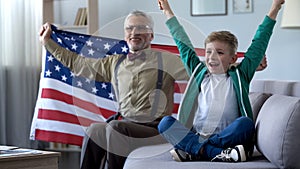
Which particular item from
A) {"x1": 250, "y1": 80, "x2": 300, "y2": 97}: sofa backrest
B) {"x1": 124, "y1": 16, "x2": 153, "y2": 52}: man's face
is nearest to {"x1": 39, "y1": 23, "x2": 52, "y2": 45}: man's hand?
{"x1": 124, "y1": 16, "x2": 153, "y2": 52}: man's face

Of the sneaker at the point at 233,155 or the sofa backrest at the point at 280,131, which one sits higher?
the sofa backrest at the point at 280,131

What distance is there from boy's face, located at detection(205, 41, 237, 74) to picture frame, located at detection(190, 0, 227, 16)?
154 centimetres

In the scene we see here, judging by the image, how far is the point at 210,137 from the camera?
232 centimetres

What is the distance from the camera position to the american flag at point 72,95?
3.09m

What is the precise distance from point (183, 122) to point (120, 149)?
363 mm

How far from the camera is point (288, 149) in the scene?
200 centimetres

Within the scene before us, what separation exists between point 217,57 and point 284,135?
0.55 m

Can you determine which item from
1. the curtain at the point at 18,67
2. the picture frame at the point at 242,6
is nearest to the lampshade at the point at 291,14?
the picture frame at the point at 242,6

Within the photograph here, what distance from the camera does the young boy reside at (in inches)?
87.7

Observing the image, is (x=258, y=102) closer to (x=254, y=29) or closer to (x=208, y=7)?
(x=254, y=29)

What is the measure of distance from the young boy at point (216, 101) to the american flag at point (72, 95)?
0.39 metres

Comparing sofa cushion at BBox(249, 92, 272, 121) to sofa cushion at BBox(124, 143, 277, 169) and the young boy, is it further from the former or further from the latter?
sofa cushion at BBox(124, 143, 277, 169)

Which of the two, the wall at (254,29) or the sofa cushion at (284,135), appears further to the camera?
the wall at (254,29)

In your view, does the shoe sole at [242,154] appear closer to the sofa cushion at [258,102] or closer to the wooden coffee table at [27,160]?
the sofa cushion at [258,102]
